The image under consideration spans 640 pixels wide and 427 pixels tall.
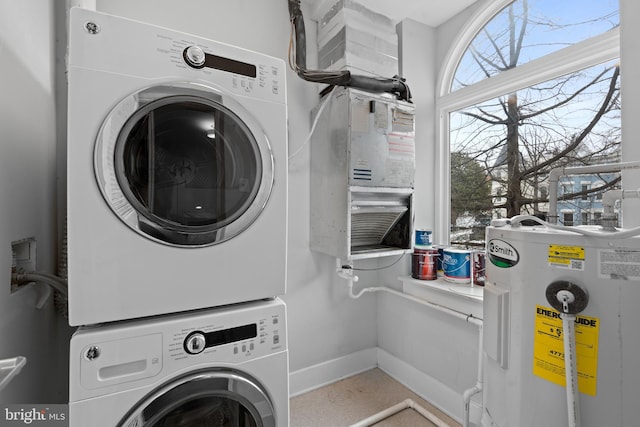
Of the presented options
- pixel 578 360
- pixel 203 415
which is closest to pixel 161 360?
pixel 203 415

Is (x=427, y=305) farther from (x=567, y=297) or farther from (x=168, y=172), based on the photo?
(x=168, y=172)

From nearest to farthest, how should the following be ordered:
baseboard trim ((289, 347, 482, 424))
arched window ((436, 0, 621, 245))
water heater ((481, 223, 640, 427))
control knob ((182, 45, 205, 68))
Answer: water heater ((481, 223, 640, 427)), control knob ((182, 45, 205, 68)), arched window ((436, 0, 621, 245)), baseboard trim ((289, 347, 482, 424))

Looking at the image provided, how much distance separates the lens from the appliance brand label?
0.97 meters

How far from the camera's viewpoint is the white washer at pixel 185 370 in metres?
0.85

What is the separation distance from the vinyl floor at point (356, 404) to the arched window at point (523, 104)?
1201mm

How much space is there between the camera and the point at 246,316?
3.51 ft

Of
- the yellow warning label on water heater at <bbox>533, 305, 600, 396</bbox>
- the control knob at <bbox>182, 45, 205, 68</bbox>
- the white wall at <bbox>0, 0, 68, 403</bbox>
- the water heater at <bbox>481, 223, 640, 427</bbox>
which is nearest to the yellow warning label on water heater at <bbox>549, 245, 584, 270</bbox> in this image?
the water heater at <bbox>481, 223, 640, 427</bbox>

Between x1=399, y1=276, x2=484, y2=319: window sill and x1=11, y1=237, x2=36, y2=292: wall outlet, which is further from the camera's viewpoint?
x1=399, y1=276, x2=484, y2=319: window sill

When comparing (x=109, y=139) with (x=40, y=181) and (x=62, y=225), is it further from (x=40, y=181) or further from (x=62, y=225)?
(x=62, y=225)

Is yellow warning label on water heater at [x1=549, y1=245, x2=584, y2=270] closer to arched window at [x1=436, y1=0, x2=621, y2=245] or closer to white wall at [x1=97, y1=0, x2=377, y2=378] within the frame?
arched window at [x1=436, y1=0, x2=621, y2=245]

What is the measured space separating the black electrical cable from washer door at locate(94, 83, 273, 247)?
86 cm

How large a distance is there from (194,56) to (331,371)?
7.21 ft

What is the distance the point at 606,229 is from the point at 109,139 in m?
1.53

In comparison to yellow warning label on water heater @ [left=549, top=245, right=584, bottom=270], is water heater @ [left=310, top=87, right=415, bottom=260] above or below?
above
